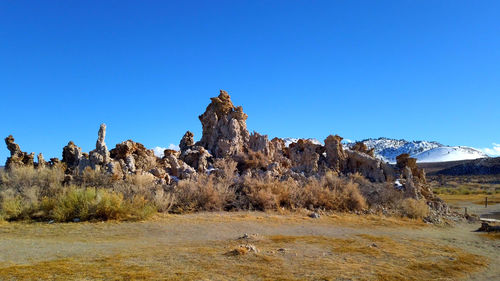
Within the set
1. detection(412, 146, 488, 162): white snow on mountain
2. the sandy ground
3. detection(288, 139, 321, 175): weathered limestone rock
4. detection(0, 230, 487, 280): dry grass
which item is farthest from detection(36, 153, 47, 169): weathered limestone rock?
detection(412, 146, 488, 162): white snow on mountain

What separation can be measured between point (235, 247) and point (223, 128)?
37.4 ft

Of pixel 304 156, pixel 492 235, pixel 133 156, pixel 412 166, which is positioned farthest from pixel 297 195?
pixel 412 166

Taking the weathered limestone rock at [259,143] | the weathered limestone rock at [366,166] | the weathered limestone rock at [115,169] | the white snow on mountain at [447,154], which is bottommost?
the weathered limestone rock at [115,169]

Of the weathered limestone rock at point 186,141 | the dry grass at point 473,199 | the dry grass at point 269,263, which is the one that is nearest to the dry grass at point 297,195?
the dry grass at point 269,263

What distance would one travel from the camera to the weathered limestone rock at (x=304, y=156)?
18.8 meters

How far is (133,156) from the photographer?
669 inches

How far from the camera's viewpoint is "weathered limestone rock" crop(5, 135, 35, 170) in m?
17.1

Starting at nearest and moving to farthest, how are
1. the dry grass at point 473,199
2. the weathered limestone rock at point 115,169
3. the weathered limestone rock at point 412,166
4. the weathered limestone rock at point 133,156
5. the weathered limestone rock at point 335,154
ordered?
the weathered limestone rock at point 115,169
the weathered limestone rock at point 133,156
the weathered limestone rock at point 412,166
the weathered limestone rock at point 335,154
the dry grass at point 473,199

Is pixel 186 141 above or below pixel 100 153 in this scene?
above

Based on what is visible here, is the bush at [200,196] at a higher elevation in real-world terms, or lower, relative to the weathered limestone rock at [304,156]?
lower

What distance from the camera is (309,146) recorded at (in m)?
19.8

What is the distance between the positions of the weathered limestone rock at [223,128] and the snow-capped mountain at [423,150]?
137m

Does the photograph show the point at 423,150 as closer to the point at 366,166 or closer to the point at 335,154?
the point at 366,166

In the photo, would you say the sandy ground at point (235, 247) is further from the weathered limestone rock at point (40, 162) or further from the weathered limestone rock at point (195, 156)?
the weathered limestone rock at point (40, 162)
